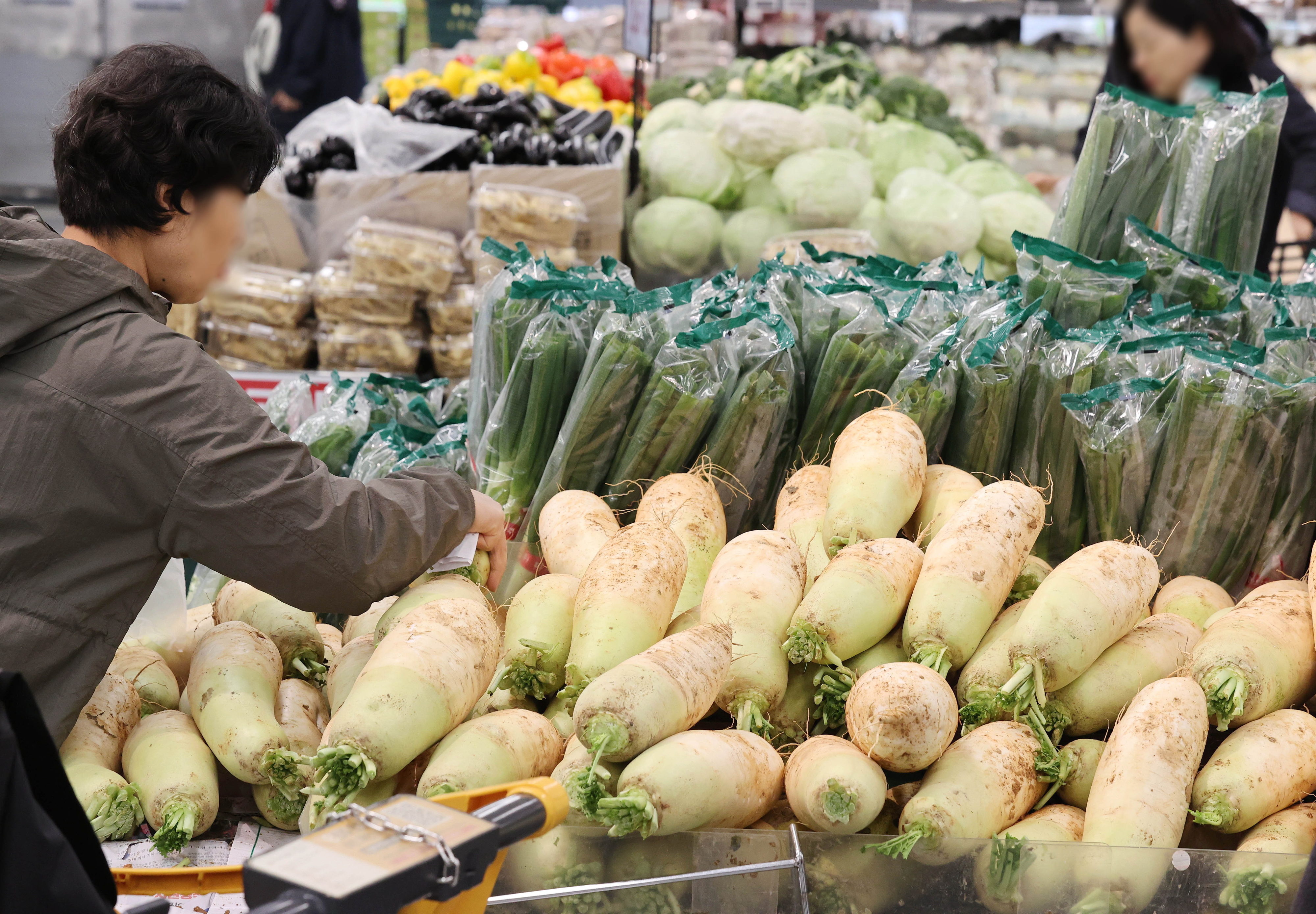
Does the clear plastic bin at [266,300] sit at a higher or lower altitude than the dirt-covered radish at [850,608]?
lower

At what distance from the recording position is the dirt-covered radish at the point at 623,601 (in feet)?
4.99

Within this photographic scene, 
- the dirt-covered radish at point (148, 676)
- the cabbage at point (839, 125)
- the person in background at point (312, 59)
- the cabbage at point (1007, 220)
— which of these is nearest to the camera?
the dirt-covered radish at point (148, 676)

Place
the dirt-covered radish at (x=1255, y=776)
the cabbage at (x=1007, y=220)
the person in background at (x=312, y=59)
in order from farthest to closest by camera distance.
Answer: the person in background at (x=312, y=59) → the cabbage at (x=1007, y=220) → the dirt-covered radish at (x=1255, y=776)

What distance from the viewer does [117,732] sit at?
157 centimetres

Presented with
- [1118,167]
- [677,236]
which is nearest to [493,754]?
[1118,167]

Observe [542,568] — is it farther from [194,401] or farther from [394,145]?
[394,145]

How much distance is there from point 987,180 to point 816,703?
369 cm

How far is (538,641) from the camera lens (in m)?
1.62

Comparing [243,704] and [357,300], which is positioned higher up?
[243,704]

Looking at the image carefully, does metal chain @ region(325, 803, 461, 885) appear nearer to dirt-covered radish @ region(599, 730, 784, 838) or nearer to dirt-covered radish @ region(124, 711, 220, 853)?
dirt-covered radish @ region(599, 730, 784, 838)

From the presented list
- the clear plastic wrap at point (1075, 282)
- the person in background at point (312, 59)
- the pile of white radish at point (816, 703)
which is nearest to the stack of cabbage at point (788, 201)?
the clear plastic wrap at point (1075, 282)

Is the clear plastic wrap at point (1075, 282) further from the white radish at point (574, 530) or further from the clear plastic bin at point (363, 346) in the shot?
the clear plastic bin at point (363, 346)

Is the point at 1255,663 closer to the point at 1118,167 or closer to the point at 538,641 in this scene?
the point at 538,641

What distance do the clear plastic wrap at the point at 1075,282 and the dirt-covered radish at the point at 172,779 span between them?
1740 mm
